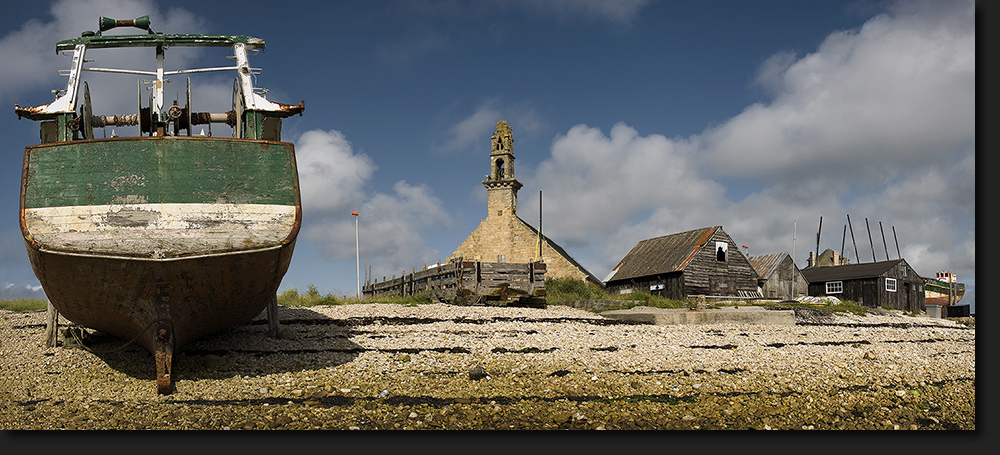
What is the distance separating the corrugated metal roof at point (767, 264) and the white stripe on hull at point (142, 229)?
1283 inches

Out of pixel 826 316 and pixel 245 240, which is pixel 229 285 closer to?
pixel 245 240

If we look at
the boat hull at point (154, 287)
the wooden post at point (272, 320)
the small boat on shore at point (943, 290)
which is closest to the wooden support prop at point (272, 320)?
the wooden post at point (272, 320)

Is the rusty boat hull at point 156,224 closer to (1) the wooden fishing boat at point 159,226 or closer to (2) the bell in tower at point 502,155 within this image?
(1) the wooden fishing boat at point 159,226

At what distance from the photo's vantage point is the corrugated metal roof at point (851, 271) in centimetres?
3859

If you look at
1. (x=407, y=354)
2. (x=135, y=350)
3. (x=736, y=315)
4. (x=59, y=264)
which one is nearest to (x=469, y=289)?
(x=736, y=315)

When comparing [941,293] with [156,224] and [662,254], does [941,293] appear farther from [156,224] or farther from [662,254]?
[156,224]

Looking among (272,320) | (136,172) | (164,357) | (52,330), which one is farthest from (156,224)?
(52,330)

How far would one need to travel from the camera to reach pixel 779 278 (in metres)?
36.7

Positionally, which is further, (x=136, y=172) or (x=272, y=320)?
(x=272, y=320)

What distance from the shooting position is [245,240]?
8.45 metres

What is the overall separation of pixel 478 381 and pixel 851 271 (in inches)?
1530

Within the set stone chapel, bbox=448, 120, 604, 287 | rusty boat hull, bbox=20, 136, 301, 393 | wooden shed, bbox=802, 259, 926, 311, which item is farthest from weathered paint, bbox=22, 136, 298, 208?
wooden shed, bbox=802, 259, 926, 311

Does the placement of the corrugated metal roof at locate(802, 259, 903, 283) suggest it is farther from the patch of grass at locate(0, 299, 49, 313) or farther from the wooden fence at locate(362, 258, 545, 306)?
the patch of grass at locate(0, 299, 49, 313)

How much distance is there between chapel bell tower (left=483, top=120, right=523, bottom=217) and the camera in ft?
121
